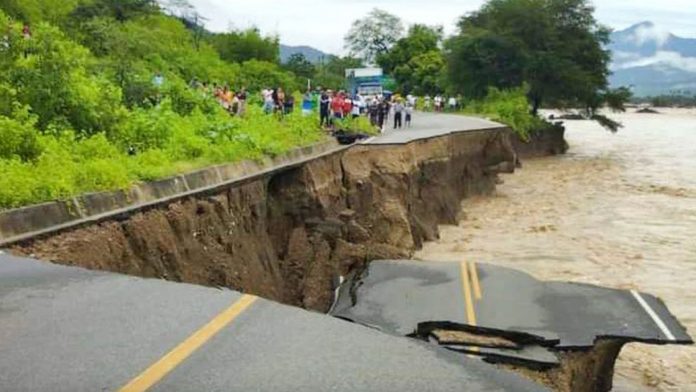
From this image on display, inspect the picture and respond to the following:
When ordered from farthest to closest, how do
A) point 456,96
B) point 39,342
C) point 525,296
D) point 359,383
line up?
point 456,96 < point 525,296 < point 39,342 < point 359,383

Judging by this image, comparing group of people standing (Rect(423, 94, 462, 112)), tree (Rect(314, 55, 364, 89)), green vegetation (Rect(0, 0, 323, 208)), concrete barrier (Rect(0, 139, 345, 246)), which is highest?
green vegetation (Rect(0, 0, 323, 208))

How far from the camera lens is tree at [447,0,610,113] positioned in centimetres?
6088

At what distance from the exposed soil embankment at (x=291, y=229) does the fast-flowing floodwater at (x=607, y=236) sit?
5.76 ft

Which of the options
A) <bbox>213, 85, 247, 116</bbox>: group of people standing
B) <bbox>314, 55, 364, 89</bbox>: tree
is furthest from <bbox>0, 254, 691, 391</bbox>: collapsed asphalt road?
<bbox>314, 55, 364, 89</bbox>: tree

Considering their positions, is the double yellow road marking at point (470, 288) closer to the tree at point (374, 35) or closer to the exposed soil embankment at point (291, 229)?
the exposed soil embankment at point (291, 229)

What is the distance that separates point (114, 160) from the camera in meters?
12.0

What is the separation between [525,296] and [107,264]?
5.66 meters

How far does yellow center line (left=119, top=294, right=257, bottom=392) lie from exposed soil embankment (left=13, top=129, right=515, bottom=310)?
11.1 feet

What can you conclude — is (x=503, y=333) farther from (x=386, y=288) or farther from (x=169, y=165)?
(x=169, y=165)

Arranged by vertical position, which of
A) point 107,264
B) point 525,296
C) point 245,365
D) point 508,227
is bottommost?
point 508,227

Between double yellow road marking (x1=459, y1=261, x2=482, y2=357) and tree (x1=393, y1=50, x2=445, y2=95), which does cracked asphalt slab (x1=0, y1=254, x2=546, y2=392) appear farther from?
tree (x1=393, y1=50, x2=445, y2=95)

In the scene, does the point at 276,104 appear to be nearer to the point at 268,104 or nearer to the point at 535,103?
the point at 268,104

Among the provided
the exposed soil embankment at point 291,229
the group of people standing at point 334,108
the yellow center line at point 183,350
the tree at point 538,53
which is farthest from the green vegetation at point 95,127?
the tree at point 538,53

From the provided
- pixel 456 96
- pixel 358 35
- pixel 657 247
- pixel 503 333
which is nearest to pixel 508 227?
pixel 657 247
